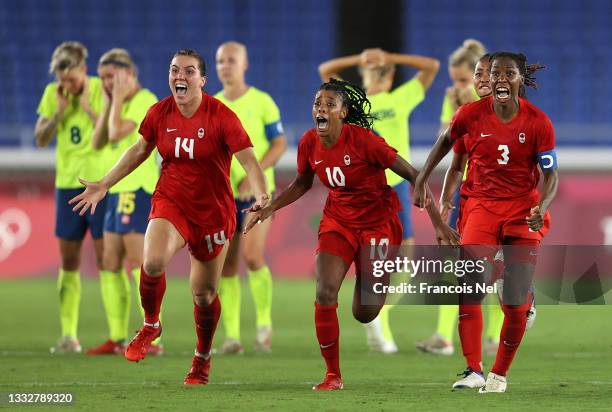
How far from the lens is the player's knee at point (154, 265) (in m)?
7.00

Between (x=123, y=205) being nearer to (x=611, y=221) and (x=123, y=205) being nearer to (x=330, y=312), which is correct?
(x=330, y=312)

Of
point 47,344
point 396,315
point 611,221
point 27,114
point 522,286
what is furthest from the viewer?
point 27,114

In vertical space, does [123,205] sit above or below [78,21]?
below

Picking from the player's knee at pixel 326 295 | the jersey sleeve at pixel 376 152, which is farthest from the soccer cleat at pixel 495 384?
the jersey sleeve at pixel 376 152

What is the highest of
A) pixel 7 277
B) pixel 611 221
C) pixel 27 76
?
pixel 27 76

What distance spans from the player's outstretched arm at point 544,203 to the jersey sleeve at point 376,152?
0.85m

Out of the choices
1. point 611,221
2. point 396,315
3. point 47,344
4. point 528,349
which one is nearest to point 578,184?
point 611,221

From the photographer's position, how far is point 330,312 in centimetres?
695

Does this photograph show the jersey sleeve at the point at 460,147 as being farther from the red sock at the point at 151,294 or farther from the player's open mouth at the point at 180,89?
the red sock at the point at 151,294

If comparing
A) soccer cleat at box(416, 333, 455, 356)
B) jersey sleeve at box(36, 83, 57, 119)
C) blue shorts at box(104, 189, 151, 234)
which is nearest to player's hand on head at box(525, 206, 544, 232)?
soccer cleat at box(416, 333, 455, 356)

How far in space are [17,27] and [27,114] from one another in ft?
5.51

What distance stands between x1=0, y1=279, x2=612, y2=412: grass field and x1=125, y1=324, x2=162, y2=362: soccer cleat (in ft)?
0.64

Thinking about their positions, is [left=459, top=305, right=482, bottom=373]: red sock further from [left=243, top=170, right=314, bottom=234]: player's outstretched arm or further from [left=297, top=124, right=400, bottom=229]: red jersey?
[left=243, top=170, right=314, bottom=234]: player's outstretched arm

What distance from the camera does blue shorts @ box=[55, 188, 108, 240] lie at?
9.39 m
